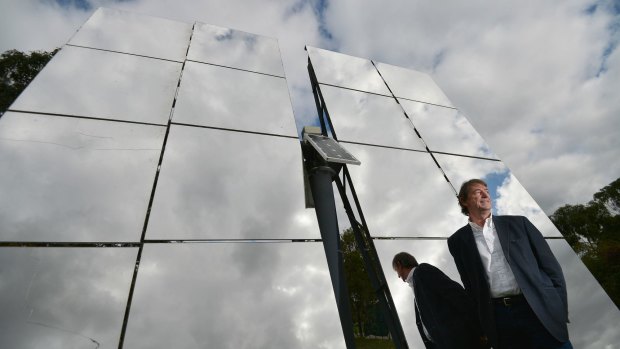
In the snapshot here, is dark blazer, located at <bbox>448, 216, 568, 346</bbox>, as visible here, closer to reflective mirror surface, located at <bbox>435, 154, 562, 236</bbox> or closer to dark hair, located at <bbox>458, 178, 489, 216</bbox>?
dark hair, located at <bbox>458, 178, 489, 216</bbox>

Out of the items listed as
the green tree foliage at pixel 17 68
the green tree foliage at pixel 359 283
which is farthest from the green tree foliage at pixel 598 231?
the green tree foliage at pixel 17 68

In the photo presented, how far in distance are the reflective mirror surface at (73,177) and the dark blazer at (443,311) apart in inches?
74.4

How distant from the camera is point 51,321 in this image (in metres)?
1.37

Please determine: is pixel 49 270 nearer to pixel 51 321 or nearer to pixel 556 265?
pixel 51 321

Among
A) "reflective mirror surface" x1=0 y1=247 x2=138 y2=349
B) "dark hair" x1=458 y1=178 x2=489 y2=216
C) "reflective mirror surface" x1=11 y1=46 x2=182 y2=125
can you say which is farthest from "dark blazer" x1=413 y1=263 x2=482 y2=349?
"reflective mirror surface" x1=11 y1=46 x2=182 y2=125

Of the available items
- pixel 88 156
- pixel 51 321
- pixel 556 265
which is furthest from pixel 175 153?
pixel 556 265

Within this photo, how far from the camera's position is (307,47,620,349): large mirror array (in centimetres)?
237

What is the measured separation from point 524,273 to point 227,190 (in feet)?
6.39

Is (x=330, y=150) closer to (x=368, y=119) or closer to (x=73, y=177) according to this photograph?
(x=368, y=119)

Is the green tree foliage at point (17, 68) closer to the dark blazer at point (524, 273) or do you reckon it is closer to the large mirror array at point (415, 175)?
the large mirror array at point (415, 175)

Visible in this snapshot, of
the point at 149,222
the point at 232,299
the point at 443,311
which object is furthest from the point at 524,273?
the point at 149,222

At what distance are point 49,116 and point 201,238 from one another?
1.45 metres

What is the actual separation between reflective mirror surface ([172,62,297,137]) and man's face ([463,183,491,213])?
1.58 metres

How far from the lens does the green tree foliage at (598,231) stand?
2419 centimetres
